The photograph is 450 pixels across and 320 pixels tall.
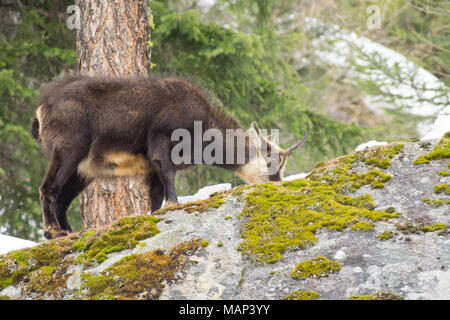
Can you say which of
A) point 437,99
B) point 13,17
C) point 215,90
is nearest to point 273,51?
point 215,90

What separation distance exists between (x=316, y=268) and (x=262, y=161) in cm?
368

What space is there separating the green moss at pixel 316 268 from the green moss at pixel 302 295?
16 centimetres

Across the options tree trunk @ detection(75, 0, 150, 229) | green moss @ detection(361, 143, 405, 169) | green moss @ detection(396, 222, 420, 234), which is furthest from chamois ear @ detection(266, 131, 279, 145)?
green moss @ detection(396, 222, 420, 234)

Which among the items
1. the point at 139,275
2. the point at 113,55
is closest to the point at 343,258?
the point at 139,275

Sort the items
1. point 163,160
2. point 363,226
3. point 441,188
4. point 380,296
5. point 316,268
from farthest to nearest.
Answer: point 163,160, point 441,188, point 363,226, point 316,268, point 380,296

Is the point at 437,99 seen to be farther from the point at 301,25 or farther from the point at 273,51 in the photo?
the point at 301,25

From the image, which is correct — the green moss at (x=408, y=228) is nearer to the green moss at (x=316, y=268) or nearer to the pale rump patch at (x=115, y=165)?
the green moss at (x=316, y=268)

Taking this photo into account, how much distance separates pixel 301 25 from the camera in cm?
2061

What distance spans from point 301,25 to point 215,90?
1129 centimetres

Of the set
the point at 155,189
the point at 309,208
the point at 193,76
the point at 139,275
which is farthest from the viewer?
the point at 193,76

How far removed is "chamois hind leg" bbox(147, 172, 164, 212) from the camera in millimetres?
6152

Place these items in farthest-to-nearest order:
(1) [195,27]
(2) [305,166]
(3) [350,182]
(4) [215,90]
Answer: (2) [305,166]
(4) [215,90]
(1) [195,27]
(3) [350,182]

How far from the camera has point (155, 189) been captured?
620cm

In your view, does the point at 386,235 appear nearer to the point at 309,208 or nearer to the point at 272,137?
the point at 309,208
